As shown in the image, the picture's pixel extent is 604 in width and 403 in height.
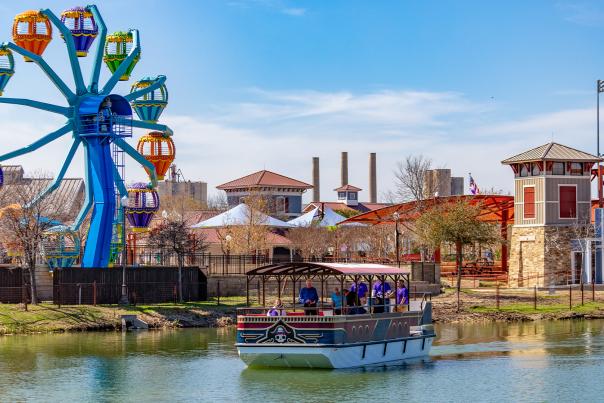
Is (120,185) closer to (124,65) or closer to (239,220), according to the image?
(124,65)

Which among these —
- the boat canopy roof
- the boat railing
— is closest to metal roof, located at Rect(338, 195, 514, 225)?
the boat railing

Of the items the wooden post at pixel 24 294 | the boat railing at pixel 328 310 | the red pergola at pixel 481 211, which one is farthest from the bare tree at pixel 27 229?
the red pergola at pixel 481 211

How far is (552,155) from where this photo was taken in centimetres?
6881

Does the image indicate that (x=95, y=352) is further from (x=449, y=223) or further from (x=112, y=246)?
(x=449, y=223)

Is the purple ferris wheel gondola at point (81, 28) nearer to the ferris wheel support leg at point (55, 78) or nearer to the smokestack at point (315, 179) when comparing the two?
the ferris wheel support leg at point (55, 78)

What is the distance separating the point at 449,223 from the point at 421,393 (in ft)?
123

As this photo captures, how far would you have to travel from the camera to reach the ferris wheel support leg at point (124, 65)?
5934 centimetres

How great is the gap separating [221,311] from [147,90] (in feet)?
47.5

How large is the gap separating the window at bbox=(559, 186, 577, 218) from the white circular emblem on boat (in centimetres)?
3957

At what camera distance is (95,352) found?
131 ft

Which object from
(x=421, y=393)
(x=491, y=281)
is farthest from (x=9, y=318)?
(x=491, y=281)

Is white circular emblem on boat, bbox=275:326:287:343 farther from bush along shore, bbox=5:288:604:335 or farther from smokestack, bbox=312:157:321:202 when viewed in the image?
smokestack, bbox=312:157:321:202

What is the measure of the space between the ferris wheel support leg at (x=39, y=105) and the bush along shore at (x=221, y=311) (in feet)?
32.0

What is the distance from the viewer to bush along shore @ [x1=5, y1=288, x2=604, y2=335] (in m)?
48.0
